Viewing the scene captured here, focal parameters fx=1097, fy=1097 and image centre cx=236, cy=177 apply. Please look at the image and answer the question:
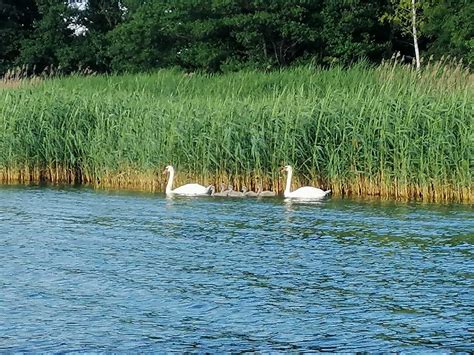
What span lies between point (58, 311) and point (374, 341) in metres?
3.19

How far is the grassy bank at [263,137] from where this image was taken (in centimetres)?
1967

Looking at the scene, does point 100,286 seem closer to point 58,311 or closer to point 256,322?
point 58,311

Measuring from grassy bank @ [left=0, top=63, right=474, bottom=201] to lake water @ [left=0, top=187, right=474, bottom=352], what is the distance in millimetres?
1123

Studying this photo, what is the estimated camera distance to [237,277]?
41.3 feet

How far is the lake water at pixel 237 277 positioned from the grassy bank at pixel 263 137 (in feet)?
3.69

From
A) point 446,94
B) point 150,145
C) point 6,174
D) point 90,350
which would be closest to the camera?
point 90,350

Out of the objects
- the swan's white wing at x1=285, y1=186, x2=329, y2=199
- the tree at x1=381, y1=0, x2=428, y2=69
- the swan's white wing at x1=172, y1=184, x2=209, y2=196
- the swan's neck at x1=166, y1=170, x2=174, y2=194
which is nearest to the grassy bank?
the swan's neck at x1=166, y1=170, x2=174, y2=194

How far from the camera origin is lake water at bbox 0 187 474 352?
32.7ft

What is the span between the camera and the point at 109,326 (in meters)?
10.3

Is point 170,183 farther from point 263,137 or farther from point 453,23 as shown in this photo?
point 453,23

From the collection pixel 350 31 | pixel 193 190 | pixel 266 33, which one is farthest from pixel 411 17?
pixel 193 190

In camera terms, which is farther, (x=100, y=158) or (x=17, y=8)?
(x=17, y=8)

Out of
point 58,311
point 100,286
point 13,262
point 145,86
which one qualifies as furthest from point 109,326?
point 145,86

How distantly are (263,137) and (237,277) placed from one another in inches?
339
